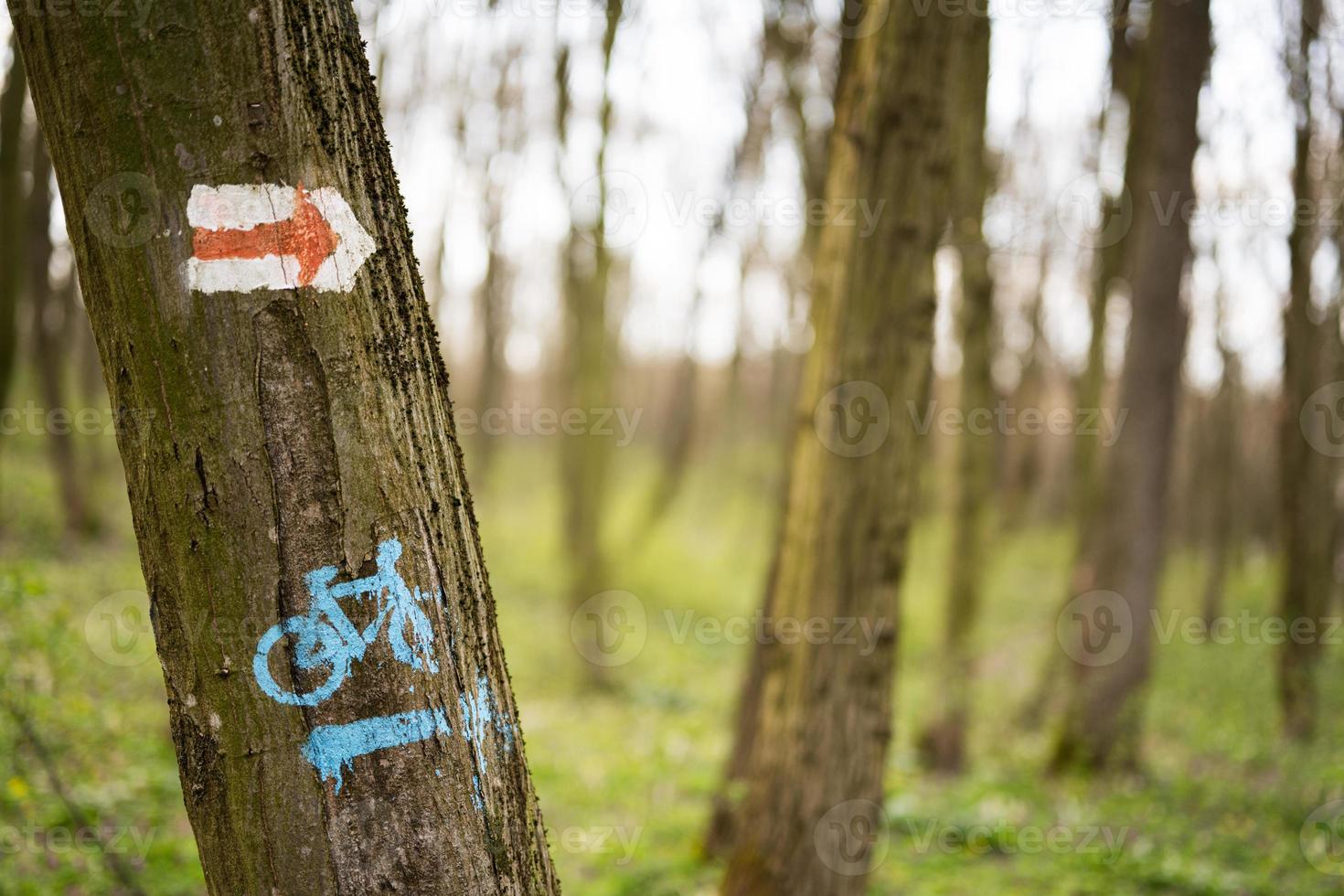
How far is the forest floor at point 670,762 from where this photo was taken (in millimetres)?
3674

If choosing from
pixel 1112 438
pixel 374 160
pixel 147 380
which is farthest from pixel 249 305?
pixel 1112 438

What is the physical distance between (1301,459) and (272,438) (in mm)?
9675

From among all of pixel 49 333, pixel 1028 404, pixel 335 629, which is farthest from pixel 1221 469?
pixel 49 333

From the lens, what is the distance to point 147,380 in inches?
45.3

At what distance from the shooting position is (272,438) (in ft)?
3.76

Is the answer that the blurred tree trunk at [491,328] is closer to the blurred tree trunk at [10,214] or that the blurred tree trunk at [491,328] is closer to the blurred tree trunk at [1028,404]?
the blurred tree trunk at [10,214]

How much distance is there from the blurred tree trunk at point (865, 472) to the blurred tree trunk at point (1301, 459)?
696 centimetres

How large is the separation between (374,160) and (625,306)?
725 inches

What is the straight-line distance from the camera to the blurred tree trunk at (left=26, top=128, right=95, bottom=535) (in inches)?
296

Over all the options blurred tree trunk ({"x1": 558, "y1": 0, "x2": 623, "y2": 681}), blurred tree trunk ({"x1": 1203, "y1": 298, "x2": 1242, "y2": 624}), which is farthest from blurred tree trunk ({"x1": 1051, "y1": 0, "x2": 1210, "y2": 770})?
blurred tree trunk ({"x1": 1203, "y1": 298, "x2": 1242, "y2": 624})

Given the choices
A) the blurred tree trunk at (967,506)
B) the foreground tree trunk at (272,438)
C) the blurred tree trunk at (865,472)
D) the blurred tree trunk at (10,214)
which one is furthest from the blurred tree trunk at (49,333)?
the blurred tree trunk at (967,506)

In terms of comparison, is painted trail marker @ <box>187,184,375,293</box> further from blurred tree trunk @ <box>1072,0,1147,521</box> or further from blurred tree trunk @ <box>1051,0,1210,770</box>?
blurred tree trunk @ <box>1072,0,1147,521</box>

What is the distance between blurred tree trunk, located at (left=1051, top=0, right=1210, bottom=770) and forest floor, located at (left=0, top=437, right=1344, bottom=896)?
1.83ft

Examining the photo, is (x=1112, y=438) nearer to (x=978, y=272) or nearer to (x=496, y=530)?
(x=978, y=272)
